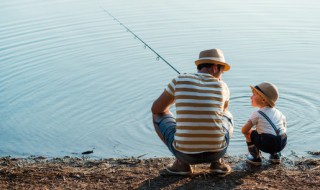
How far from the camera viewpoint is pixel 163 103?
445 cm

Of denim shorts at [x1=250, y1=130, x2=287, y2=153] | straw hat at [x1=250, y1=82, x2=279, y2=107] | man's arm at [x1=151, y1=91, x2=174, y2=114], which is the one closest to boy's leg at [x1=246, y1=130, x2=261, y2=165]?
denim shorts at [x1=250, y1=130, x2=287, y2=153]

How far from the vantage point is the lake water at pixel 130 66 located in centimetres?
633

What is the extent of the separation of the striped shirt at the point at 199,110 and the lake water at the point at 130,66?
152 centimetres

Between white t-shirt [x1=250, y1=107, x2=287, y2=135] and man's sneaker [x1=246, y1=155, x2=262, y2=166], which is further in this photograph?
man's sneaker [x1=246, y1=155, x2=262, y2=166]

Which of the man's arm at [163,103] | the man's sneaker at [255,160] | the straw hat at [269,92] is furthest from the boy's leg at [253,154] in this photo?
the man's arm at [163,103]

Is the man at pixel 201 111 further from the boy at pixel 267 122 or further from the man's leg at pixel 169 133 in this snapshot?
the boy at pixel 267 122

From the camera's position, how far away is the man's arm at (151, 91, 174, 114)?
14.3 feet

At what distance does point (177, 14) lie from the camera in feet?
41.6

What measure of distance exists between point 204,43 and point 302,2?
434 centimetres

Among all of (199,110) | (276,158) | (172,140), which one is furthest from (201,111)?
(276,158)

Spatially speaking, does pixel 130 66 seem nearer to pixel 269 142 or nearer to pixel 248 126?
pixel 248 126

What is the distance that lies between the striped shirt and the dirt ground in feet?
1.51

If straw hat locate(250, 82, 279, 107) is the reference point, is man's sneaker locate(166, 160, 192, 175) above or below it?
below

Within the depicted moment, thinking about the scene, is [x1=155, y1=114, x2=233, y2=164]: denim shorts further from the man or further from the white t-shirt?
the white t-shirt
